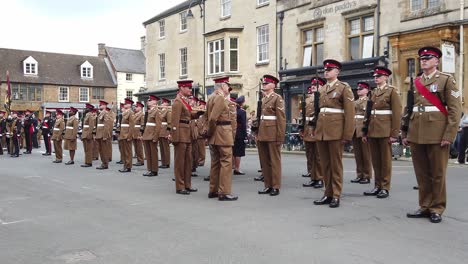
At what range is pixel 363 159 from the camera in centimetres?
1073

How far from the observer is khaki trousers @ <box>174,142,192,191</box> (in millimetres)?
9617

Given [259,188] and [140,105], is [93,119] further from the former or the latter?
[259,188]

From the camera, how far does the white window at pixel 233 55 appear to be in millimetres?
30234

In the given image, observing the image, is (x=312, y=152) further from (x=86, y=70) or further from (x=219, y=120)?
(x=86, y=70)

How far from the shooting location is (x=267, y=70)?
28.1m

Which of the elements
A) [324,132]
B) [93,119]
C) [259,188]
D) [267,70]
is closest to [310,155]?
[259,188]

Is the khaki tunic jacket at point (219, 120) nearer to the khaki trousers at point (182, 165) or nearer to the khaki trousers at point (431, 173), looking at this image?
the khaki trousers at point (182, 165)

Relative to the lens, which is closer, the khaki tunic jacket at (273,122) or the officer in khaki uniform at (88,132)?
the khaki tunic jacket at (273,122)

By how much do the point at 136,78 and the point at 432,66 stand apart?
182 ft

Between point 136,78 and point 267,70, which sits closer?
point 267,70

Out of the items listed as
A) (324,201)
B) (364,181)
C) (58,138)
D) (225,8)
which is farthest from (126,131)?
(225,8)

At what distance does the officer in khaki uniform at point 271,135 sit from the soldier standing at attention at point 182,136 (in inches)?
55.9

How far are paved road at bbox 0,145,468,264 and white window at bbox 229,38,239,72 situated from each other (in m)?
20.5

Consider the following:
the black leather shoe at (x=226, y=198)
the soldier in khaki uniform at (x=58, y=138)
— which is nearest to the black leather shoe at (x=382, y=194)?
the black leather shoe at (x=226, y=198)
